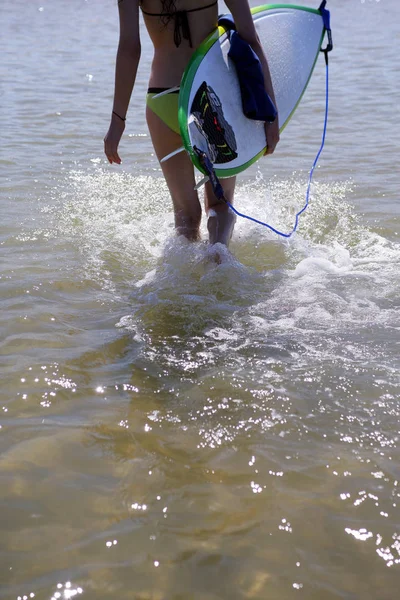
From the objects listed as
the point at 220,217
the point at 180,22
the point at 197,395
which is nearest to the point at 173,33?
the point at 180,22

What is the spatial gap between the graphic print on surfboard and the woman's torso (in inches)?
6.7

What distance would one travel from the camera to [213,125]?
3.63 m

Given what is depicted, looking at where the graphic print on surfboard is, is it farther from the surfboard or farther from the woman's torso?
the woman's torso

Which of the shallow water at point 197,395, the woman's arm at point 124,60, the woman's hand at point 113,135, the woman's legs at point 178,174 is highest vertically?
the woman's arm at point 124,60

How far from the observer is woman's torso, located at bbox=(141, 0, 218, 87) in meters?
3.42

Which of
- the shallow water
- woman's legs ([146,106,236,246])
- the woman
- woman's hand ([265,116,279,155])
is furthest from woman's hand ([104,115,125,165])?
woman's hand ([265,116,279,155])

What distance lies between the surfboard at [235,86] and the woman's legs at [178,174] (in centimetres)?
19

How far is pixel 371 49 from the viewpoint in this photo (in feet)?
38.2

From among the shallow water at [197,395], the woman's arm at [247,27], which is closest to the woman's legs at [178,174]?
the shallow water at [197,395]

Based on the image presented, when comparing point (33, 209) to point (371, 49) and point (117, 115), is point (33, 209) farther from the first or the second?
point (371, 49)

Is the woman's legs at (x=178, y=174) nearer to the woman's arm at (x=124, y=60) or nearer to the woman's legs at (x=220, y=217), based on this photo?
the woman's legs at (x=220, y=217)

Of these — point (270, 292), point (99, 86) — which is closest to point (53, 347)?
point (270, 292)

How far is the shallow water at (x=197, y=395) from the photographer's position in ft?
6.40

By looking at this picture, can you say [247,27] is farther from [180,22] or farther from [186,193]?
[186,193]
